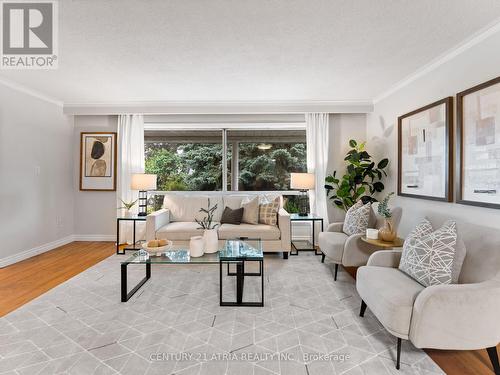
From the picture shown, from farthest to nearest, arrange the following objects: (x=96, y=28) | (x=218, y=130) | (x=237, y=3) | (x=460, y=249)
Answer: (x=218, y=130), (x=96, y=28), (x=237, y=3), (x=460, y=249)

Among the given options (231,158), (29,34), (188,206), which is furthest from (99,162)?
(29,34)

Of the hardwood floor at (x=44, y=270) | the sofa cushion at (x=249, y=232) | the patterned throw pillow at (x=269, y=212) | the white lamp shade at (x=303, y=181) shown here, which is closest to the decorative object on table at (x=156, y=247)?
the sofa cushion at (x=249, y=232)

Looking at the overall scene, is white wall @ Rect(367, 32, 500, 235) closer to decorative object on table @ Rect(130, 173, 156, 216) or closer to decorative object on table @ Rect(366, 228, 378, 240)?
decorative object on table @ Rect(366, 228, 378, 240)

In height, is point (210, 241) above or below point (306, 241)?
above

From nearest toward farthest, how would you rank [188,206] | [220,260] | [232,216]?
[220,260] → [232,216] → [188,206]

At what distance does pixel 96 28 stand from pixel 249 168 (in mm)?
3135

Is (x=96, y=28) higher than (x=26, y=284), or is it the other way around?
(x=96, y=28)

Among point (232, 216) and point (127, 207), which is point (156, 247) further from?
point (127, 207)

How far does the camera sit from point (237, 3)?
190cm

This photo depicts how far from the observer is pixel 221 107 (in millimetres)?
4324

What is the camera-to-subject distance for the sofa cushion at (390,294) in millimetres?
1592

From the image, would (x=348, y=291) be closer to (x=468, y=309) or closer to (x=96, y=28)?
(x=468, y=309)

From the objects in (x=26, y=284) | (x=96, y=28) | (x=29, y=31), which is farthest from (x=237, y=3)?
(x=26, y=284)

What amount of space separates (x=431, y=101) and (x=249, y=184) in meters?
2.98
